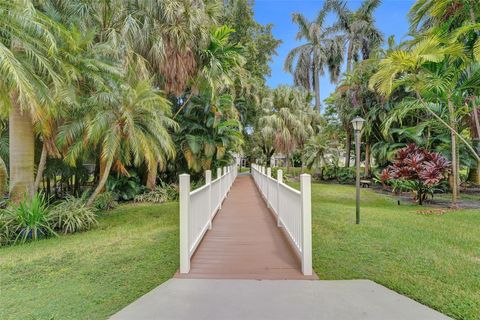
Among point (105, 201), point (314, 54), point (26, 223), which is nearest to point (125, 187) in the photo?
point (105, 201)

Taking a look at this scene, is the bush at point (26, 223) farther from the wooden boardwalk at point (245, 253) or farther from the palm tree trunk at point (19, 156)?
the wooden boardwalk at point (245, 253)

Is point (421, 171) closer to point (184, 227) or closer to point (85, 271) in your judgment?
point (184, 227)

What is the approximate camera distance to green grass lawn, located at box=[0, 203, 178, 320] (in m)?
2.93

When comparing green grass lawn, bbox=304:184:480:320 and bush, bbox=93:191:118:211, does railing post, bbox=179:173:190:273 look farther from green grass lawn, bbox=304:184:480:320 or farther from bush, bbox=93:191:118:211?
bush, bbox=93:191:118:211

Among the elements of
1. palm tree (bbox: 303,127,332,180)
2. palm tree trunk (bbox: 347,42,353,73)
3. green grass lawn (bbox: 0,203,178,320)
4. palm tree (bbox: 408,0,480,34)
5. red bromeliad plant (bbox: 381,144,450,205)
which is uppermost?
palm tree trunk (bbox: 347,42,353,73)

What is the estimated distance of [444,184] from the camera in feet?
42.9

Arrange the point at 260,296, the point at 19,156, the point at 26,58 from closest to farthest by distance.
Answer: the point at 260,296, the point at 26,58, the point at 19,156

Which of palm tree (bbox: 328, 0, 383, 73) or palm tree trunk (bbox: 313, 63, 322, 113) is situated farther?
palm tree trunk (bbox: 313, 63, 322, 113)

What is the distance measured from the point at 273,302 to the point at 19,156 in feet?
24.9

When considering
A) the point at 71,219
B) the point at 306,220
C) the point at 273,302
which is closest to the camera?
the point at 273,302

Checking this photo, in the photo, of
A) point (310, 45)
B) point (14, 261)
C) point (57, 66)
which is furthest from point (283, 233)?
point (310, 45)

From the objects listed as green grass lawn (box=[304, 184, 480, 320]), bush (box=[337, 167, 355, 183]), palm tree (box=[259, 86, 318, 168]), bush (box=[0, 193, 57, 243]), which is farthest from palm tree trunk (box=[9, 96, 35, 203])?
bush (box=[337, 167, 355, 183])

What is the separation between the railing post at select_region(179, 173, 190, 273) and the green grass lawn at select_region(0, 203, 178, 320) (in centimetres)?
31

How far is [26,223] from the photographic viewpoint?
617 cm
